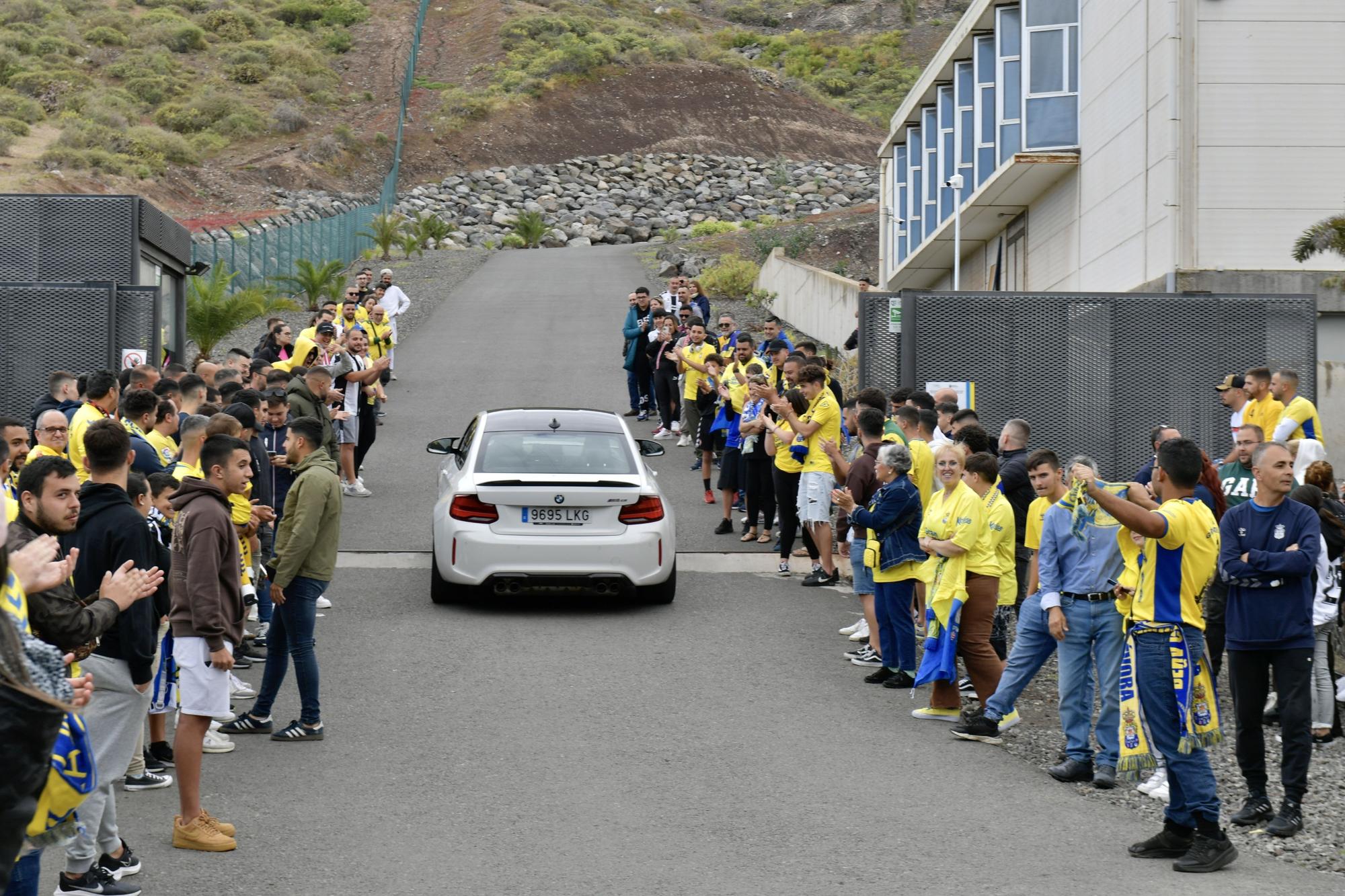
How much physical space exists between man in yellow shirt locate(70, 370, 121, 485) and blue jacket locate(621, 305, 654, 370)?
1221cm

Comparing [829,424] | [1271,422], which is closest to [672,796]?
[829,424]

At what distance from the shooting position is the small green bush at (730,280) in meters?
42.6

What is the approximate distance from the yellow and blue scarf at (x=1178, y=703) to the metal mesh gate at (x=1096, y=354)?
9.50 meters

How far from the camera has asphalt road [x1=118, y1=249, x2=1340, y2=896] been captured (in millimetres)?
6980

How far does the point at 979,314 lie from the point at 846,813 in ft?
32.8

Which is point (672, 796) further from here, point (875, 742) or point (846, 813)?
point (875, 742)

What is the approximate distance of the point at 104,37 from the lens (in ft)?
279

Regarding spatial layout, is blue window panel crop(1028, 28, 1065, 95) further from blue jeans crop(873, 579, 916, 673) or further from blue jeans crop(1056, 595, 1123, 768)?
blue jeans crop(1056, 595, 1123, 768)

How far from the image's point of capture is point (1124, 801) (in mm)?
8453

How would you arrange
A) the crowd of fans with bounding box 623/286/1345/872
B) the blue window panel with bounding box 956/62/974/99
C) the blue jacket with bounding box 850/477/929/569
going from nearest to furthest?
the crowd of fans with bounding box 623/286/1345/872, the blue jacket with bounding box 850/477/929/569, the blue window panel with bounding box 956/62/974/99

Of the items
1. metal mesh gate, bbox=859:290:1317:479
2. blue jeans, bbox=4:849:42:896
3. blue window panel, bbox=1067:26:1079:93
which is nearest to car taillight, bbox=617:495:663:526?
metal mesh gate, bbox=859:290:1317:479

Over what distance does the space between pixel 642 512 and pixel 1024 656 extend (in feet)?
13.8

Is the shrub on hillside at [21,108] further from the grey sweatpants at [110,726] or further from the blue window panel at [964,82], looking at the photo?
the grey sweatpants at [110,726]

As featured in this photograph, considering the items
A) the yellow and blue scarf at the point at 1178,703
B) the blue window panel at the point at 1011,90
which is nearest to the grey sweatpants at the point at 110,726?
the yellow and blue scarf at the point at 1178,703
